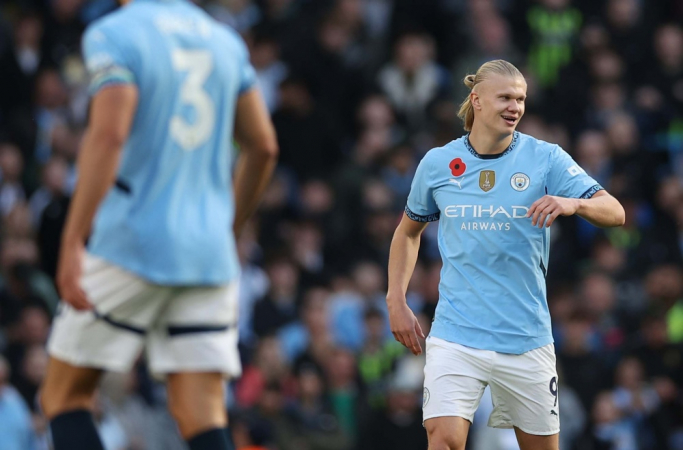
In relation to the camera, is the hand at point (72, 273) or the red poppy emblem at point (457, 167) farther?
the red poppy emblem at point (457, 167)

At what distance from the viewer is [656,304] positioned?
1217 cm

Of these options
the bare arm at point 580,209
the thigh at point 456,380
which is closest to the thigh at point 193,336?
the thigh at point 456,380

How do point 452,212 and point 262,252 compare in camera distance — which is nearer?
point 452,212

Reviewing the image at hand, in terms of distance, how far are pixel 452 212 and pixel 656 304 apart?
22.4 feet

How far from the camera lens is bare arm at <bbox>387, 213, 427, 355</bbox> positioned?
19.3ft

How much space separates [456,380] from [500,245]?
26.3 inches

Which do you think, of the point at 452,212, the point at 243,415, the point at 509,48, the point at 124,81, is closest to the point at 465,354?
the point at 452,212

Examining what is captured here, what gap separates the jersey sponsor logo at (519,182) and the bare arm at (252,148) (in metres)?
1.18

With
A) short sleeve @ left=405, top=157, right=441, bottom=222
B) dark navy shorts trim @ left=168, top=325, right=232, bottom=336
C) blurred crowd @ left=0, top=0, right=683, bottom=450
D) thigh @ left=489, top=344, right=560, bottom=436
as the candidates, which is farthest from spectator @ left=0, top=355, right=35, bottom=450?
dark navy shorts trim @ left=168, top=325, right=232, bottom=336

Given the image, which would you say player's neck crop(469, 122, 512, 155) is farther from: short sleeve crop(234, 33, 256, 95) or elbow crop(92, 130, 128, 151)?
elbow crop(92, 130, 128, 151)

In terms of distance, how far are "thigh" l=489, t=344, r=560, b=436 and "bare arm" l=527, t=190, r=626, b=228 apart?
2.31 ft

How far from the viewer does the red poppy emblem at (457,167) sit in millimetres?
5926

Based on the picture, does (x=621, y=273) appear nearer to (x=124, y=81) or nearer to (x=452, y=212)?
(x=452, y=212)

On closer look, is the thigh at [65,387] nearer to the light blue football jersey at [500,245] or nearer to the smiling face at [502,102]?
the light blue football jersey at [500,245]
